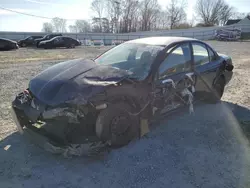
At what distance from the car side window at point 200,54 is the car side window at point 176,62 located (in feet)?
0.75

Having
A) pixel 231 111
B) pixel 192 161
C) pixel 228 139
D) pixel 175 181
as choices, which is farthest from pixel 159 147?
pixel 231 111

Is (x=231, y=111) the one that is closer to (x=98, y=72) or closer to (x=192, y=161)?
(x=192, y=161)

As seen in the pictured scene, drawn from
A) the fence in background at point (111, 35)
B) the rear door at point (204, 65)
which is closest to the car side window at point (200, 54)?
the rear door at point (204, 65)

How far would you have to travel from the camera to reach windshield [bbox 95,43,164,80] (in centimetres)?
322

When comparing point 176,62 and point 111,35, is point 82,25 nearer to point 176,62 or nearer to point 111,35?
point 111,35

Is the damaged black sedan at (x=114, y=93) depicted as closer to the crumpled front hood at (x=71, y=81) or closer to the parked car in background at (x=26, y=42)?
the crumpled front hood at (x=71, y=81)

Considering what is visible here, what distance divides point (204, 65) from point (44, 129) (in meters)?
3.24

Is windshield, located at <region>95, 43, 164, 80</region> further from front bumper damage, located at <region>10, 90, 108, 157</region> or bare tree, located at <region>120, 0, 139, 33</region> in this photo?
bare tree, located at <region>120, 0, 139, 33</region>

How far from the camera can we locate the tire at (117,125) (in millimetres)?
2715

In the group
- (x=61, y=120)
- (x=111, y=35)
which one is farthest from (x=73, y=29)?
(x=61, y=120)

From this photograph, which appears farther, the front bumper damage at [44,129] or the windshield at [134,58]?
the windshield at [134,58]

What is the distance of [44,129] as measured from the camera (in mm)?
2629

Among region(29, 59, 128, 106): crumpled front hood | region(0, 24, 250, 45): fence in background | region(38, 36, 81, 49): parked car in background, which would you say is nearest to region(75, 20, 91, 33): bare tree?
region(0, 24, 250, 45): fence in background

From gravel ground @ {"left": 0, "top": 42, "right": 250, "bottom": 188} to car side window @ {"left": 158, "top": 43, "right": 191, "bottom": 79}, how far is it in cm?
103
